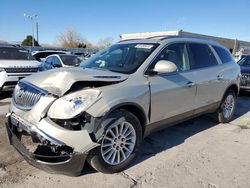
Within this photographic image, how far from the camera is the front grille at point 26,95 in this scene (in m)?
3.27

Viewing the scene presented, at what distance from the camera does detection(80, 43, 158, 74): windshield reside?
3.96 metres

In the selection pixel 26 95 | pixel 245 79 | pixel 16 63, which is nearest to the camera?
pixel 26 95

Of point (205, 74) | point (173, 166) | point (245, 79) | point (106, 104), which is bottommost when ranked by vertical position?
point (173, 166)

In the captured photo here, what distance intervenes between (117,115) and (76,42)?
7097 centimetres

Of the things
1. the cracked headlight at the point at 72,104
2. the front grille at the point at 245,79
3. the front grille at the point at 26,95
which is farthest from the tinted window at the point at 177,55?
the front grille at the point at 245,79

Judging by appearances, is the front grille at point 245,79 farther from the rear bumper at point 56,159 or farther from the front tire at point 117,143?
the rear bumper at point 56,159

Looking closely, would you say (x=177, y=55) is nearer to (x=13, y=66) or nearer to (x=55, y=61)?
(x=13, y=66)

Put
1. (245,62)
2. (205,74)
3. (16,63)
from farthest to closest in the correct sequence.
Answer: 1. (245,62)
2. (16,63)
3. (205,74)

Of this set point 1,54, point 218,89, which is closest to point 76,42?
point 1,54

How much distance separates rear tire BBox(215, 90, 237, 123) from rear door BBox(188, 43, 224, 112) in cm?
39

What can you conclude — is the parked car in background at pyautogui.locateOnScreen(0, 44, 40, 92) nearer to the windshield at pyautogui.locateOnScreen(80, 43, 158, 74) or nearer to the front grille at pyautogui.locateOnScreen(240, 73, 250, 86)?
the windshield at pyautogui.locateOnScreen(80, 43, 158, 74)

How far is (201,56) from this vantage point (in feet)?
16.7

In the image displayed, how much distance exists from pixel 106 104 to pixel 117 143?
25.4 inches

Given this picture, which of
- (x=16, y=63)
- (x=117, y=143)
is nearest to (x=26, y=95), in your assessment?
(x=117, y=143)
